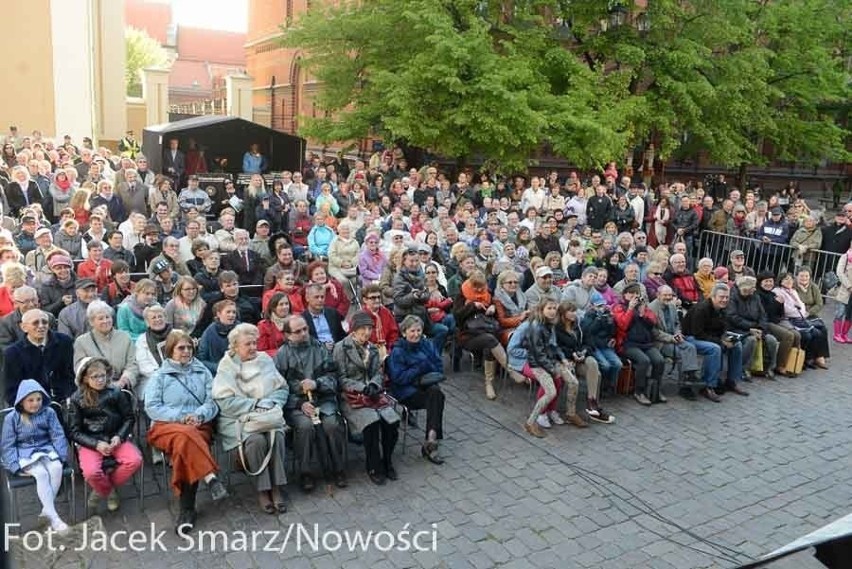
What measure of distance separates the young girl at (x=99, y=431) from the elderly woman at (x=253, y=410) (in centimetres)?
72

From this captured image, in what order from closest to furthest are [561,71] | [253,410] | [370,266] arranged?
[253,410], [370,266], [561,71]

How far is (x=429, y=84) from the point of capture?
16.1 m

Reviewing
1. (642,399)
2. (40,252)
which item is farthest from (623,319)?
(40,252)

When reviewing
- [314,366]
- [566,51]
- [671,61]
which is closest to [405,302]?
[314,366]

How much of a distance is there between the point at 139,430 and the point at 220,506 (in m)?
1.61

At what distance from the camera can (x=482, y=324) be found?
→ 8.59 meters

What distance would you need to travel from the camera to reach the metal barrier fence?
13180 mm

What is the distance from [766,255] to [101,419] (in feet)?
40.9

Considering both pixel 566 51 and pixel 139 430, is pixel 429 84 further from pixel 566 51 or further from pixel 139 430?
pixel 139 430

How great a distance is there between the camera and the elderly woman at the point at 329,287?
8.11m

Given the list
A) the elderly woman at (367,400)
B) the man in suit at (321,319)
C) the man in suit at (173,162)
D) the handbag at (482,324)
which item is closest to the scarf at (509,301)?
the handbag at (482,324)

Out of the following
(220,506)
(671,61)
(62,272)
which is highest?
(671,61)

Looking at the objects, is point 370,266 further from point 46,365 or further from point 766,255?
point 766,255

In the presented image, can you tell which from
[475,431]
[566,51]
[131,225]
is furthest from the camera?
[566,51]
